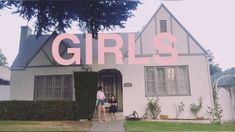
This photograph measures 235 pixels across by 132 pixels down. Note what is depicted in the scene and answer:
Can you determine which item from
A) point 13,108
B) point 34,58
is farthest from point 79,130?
point 34,58

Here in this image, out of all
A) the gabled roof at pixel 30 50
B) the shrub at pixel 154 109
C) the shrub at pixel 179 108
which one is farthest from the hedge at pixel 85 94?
the shrub at pixel 179 108

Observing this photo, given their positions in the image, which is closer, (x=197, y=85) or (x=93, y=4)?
(x=93, y=4)

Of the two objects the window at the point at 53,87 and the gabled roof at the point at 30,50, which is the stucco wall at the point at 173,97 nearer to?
the gabled roof at the point at 30,50

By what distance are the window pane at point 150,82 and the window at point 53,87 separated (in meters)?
5.18

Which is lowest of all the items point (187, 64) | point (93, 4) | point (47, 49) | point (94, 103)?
point (94, 103)

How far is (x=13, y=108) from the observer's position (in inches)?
653

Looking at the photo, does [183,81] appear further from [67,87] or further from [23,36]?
[23,36]

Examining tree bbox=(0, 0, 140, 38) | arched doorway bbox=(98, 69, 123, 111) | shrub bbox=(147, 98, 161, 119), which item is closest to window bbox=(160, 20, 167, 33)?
tree bbox=(0, 0, 140, 38)

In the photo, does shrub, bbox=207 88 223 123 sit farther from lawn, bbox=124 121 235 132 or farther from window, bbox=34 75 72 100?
window, bbox=34 75 72 100

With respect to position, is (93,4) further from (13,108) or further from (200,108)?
(200,108)

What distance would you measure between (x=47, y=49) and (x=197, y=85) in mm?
10178

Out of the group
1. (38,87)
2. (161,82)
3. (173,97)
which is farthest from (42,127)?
(173,97)

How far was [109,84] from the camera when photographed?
20547mm

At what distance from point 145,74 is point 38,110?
21.8ft
